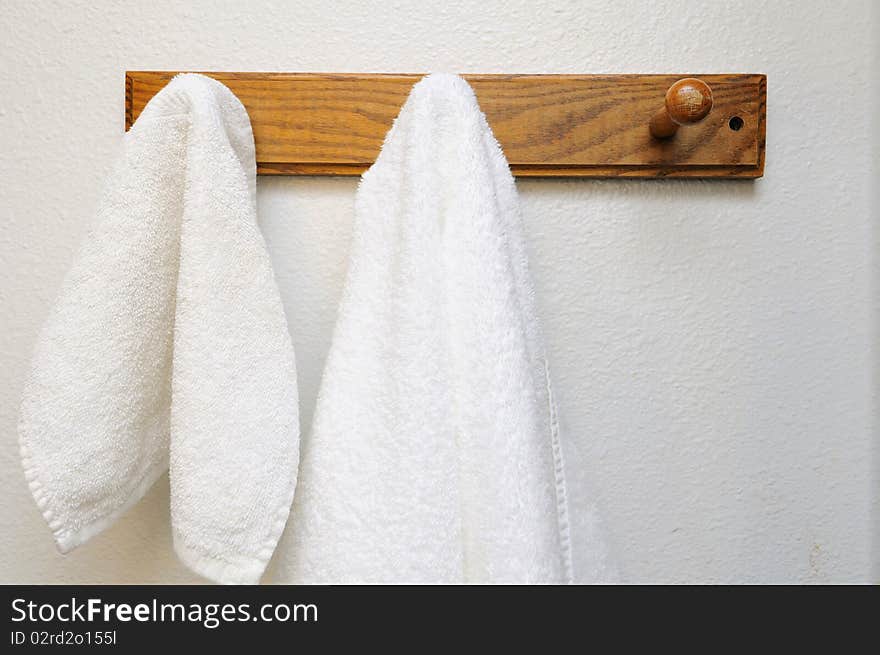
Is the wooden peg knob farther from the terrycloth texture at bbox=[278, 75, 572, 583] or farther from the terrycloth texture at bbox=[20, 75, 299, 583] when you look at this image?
the terrycloth texture at bbox=[20, 75, 299, 583]

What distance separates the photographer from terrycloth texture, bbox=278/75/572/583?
1.13ft

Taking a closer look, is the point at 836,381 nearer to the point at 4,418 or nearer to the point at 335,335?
the point at 335,335

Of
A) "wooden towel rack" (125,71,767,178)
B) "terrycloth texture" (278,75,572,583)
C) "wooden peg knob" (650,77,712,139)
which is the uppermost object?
"wooden towel rack" (125,71,767,178)

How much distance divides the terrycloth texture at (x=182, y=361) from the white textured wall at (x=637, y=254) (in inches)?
3.6

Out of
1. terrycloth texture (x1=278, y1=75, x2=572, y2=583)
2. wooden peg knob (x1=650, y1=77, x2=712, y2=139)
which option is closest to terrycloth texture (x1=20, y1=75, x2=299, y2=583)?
terrycloth texture (x1=278, y1=75, x2=572, y2=583)

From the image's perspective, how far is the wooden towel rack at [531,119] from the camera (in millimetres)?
436

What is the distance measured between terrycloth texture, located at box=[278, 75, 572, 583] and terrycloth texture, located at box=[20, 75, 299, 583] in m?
0.03

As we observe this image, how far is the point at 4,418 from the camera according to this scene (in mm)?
463

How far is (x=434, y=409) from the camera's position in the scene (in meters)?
0.36

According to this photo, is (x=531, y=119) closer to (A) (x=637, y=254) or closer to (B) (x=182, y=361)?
(A) (x=637, y=254)

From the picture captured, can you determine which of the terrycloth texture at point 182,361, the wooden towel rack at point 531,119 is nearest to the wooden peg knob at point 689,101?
the wooden towel rack at point 531,119

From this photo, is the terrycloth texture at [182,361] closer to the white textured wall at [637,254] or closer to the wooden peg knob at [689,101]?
the white textured wall at [637,254]

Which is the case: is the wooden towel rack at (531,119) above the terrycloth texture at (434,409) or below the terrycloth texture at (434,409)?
above
